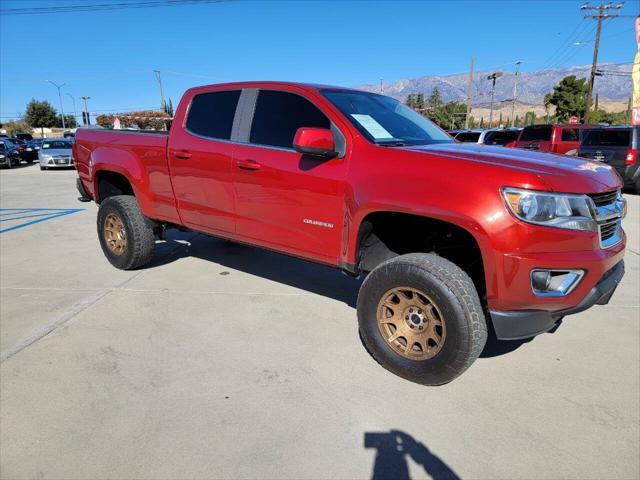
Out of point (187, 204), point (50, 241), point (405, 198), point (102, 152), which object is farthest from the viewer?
point (50, 241)

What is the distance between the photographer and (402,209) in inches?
108

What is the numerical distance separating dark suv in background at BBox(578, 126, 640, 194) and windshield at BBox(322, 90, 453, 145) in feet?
33.4

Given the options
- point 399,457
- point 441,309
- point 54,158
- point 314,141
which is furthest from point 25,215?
point 54,158

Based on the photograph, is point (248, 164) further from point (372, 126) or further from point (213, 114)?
point (372, 126)

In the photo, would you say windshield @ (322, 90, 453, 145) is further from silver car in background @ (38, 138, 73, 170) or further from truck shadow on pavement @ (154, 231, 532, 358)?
silver car in background @ (38, 138, 73, 170)

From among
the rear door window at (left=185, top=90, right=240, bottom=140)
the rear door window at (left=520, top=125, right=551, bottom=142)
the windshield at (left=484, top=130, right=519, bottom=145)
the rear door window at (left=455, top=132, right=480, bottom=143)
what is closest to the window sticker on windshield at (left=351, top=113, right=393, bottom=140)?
the rear door window at (left=185, top=90, right=240, bottom=140)

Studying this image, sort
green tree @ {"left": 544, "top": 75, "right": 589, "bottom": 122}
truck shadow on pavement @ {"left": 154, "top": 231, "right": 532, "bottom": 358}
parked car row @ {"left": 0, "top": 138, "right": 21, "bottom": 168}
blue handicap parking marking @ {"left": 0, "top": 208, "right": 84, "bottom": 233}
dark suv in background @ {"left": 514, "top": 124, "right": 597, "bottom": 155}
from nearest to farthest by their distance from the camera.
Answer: truck shadow on pavement @ {"left": 154, "top": 231, "right": 532, "bottom": 358}, blue handicap parking marking @ {"left": 0, "top": 208, "right": 84, "bottom": 233}, dark suv in background @ {"left": 514, "top": 124, "right": 597, "bottom": 155}, parked car row @ {"left": 0, "top": 138, "right": 21, "bottom": 168}, green tree @ {"left": 544, "top": 75, "right": 589, "bottom": 122}

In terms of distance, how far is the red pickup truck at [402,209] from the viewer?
246 centimetres

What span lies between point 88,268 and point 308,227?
3305 mm

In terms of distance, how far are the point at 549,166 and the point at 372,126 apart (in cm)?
122

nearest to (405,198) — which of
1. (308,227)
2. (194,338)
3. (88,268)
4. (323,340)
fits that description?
(308,227)

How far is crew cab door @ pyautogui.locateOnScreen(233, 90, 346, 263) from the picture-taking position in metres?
3.14

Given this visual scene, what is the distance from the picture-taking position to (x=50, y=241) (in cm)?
652

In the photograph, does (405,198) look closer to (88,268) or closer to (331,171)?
(331,171)
